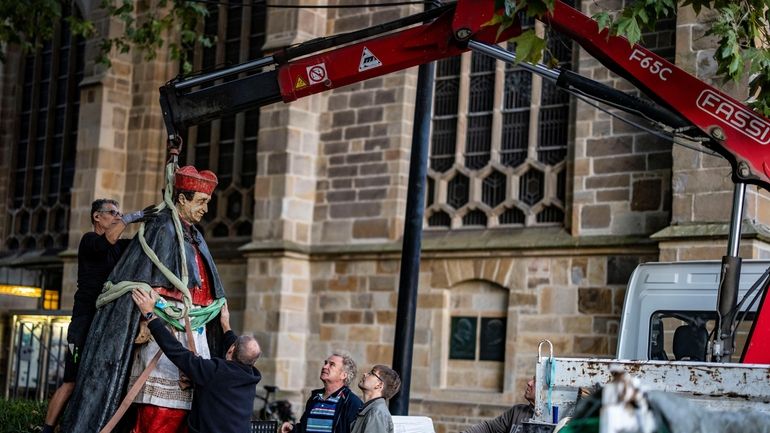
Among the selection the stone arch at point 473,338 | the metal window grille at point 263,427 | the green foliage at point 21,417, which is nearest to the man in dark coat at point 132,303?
the metal window grille at point 263,427

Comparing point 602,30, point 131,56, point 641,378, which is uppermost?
point 131,56

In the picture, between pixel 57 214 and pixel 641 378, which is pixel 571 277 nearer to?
pixel 641 378

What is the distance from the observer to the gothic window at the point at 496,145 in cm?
1772

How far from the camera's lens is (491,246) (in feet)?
57.5

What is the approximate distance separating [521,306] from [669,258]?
2.54 metres

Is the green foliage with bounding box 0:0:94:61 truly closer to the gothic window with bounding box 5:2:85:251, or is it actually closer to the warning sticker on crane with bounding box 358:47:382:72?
the warning sticker on crane with bounding box 358:47:382:72

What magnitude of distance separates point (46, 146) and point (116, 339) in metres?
18.6

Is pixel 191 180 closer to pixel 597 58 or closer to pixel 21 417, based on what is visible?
pixel 597 58

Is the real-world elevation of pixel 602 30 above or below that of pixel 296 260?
above

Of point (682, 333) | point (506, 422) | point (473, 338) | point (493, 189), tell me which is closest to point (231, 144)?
point (493, 189)

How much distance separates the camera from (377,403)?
29.9ft

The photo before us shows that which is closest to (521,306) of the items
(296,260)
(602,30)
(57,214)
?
(296,260)

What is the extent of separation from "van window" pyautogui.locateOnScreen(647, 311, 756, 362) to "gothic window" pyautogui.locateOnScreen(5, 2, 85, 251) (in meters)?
15.4

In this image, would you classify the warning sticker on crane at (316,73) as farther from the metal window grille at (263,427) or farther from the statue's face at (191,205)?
the metal window grille at (263,427)
